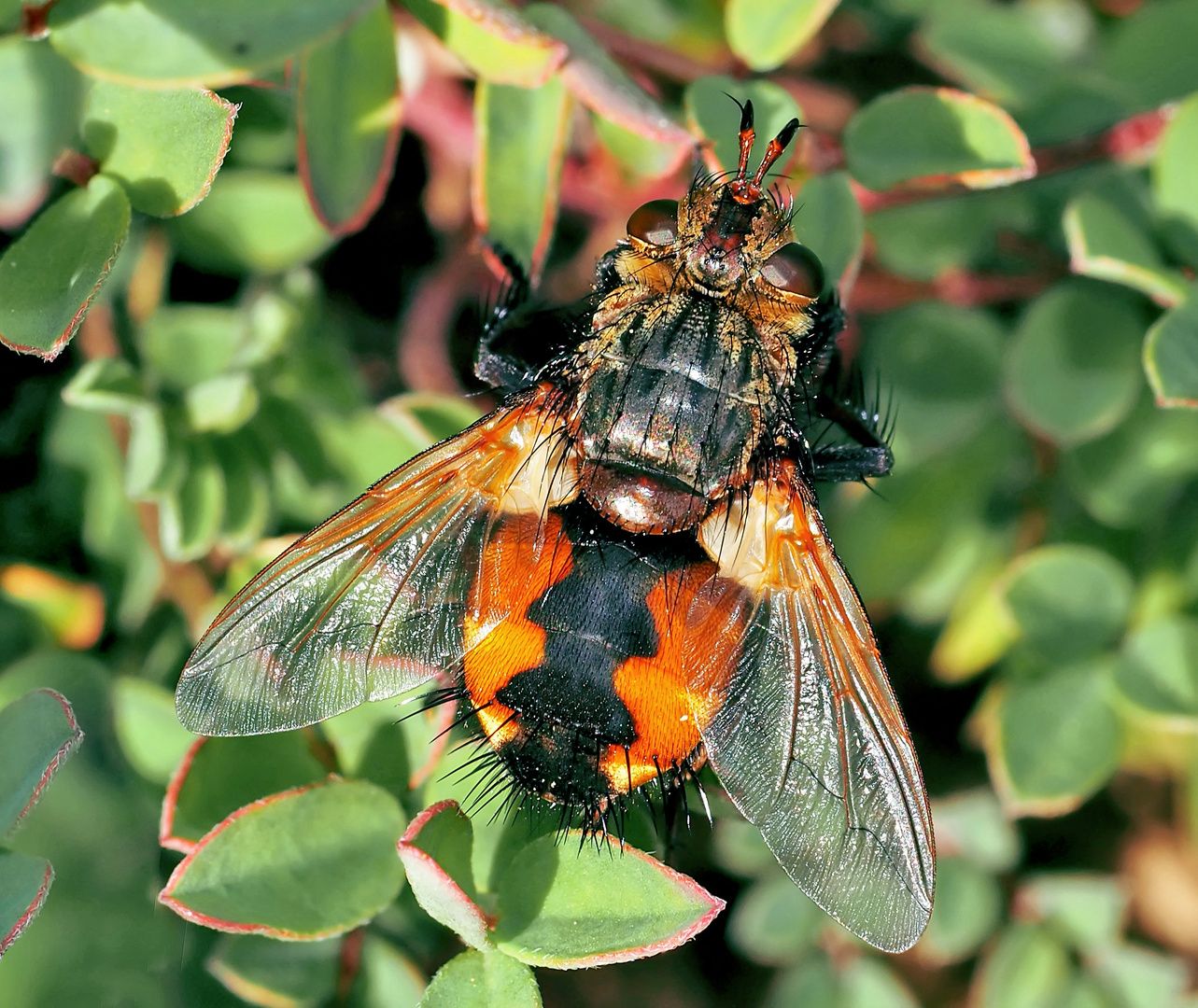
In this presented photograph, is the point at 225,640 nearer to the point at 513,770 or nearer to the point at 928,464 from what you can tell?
the point at 513,770

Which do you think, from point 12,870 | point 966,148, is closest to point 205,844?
point 12,870

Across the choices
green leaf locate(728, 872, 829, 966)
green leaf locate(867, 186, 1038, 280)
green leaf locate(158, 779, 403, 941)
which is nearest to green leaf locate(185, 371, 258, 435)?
green leaf locate(158, 779, 403, 941)

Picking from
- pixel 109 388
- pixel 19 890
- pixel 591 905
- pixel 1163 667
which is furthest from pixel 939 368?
pixel 19 890

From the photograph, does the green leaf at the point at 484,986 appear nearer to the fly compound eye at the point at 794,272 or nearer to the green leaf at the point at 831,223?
the fly compound eye at the point at 794,272

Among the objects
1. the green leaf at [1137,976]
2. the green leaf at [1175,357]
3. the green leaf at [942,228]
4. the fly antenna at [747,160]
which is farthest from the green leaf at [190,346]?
the green leaf at [1137,976]

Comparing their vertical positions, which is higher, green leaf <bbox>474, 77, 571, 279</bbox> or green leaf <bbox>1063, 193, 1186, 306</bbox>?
green leaf <bbox>474, 77, 571, 279</bbox>

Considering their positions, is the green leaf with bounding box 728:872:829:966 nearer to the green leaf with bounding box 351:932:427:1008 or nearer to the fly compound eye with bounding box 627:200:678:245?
the green leaf with bounding box 351:932:427:1008
